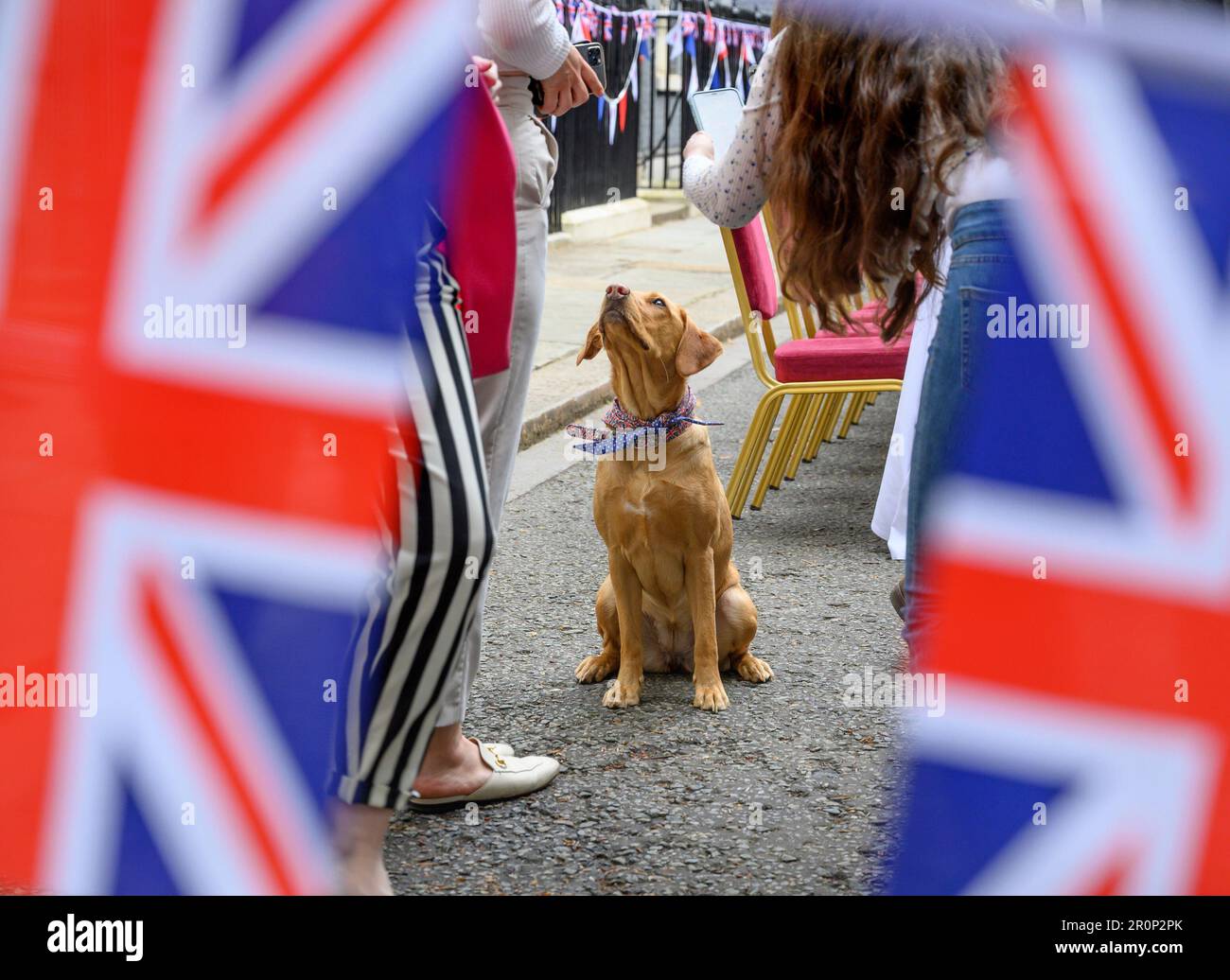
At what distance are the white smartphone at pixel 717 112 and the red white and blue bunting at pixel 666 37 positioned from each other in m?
5.80

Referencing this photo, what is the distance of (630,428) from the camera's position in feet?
13.0

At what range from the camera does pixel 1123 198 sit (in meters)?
2.10

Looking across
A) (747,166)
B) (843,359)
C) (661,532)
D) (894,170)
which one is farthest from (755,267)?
(894,170)

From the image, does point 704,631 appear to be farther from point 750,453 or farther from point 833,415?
point 833,415

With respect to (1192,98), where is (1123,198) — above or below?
below

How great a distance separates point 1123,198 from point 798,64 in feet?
1.67

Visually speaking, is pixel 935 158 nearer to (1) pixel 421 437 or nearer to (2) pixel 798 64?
(2) pixel 798 64

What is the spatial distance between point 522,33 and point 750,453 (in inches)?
130

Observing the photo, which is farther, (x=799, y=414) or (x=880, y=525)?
(x=799, y=414)

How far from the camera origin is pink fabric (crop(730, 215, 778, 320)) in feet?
18.9

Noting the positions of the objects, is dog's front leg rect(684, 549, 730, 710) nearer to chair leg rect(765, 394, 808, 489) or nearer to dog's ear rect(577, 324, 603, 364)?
dog's ear rect(577, 324, 603, 364)

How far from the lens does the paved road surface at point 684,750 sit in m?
2.85
